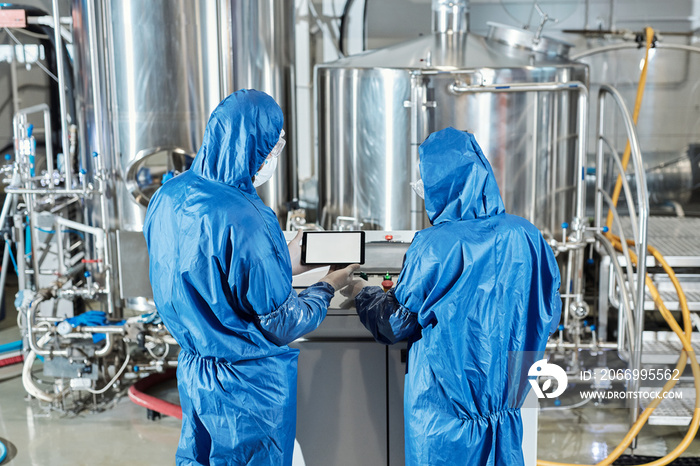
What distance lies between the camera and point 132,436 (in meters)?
3.08

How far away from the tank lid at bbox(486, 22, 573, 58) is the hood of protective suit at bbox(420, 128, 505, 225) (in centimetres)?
204

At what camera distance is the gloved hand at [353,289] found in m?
Result: 2.18

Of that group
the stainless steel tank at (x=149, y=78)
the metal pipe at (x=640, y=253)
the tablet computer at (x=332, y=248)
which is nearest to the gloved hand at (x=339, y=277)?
the tablet computer at (x=332, y=248)

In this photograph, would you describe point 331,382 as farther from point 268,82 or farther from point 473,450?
point 268,82

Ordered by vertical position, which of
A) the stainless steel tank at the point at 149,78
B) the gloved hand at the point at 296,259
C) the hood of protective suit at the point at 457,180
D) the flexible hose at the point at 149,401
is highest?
the stainless steel tank at the point at 149,78

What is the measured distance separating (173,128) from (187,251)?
6.11 ft

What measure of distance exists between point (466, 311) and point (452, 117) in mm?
1770

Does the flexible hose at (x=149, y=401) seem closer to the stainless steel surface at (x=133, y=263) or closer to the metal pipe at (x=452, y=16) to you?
the stainless steel surface at (x=133, y=263)

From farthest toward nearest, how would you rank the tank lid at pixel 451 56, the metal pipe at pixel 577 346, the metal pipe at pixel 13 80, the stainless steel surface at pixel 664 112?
the metal pipe at pixel 13 80
the stainless steel surface at pixel 664 112
the tank lid at pixel 451 56
the metal pipe at pixel 577 346

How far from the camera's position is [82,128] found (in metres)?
3.57

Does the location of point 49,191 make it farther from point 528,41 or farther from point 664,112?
point 664,112

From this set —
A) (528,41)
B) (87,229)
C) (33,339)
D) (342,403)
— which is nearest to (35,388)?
(33,339)

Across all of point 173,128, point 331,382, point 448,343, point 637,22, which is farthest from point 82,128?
point 637,22

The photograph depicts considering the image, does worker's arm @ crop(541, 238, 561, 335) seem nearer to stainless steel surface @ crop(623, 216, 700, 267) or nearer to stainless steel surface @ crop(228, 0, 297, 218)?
stainless steel surface @ crop(623, 216, 700, 267)
